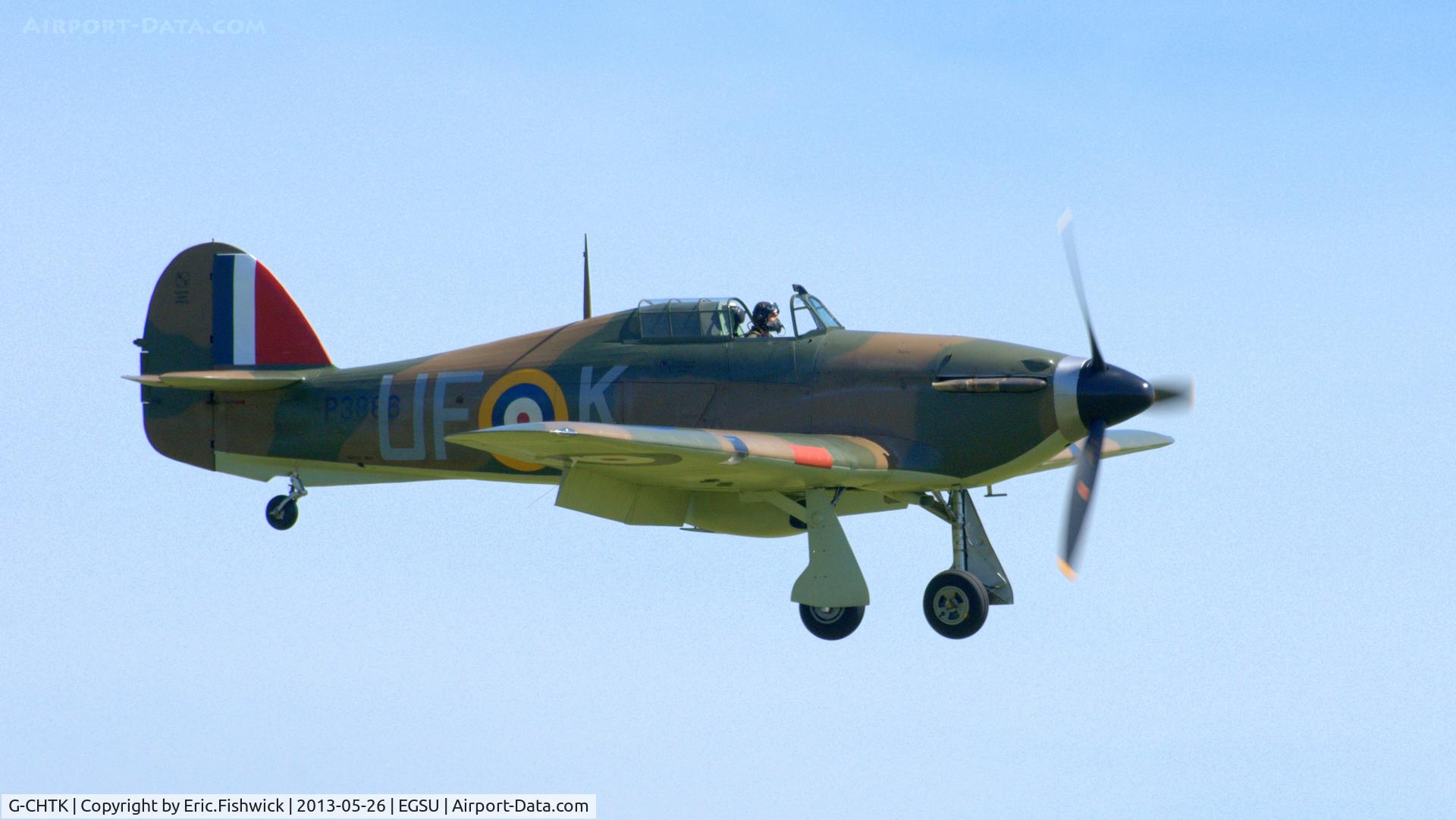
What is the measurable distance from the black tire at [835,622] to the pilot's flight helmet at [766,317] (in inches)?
93.2

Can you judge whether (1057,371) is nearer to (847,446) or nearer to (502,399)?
(847,446)

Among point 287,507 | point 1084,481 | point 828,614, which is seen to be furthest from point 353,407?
point 1084,481

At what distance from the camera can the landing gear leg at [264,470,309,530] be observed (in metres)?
18.6

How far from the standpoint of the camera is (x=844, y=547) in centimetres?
1603

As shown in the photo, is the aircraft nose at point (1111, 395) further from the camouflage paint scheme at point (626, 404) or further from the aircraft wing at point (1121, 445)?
the aircraft wing at point (1121, 445)

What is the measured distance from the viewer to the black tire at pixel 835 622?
16812mm

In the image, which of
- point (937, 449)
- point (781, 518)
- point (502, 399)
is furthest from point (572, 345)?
point (937, 449)

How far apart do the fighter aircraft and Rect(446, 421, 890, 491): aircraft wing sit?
0.02 metres

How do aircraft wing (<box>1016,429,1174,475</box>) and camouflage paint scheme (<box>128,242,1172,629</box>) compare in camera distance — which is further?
aircraft wing (<box>1016,429,1174,475</box>)

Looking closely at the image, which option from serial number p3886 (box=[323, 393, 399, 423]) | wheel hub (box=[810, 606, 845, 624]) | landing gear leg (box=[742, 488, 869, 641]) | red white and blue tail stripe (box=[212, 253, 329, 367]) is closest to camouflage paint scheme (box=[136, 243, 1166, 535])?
serial number p3886 (box=[323, 393, 399, 423])

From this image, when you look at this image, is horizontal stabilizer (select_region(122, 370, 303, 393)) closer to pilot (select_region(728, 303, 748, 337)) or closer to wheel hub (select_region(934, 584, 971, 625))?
pilot (select_region(728, 303, 748, 337))

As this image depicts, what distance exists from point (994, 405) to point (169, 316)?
27.6 feet

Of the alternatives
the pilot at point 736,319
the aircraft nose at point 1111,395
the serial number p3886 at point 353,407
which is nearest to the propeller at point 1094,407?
the aircraft nose at point 1111,395

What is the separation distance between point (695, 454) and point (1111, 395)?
3.41 meters
